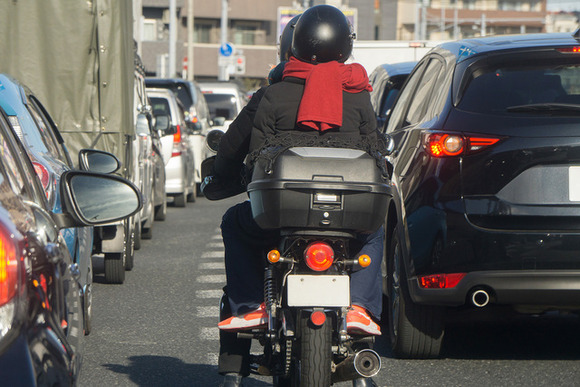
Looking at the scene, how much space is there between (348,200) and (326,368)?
59 cm

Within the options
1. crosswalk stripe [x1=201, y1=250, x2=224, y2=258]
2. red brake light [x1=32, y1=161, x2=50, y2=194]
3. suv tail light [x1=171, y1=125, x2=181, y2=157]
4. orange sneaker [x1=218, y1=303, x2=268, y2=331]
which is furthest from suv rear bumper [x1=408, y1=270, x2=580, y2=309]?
suv tail light [x1=171, y1=125, x2=181, y2=157]

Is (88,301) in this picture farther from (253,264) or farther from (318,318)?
(318,318)

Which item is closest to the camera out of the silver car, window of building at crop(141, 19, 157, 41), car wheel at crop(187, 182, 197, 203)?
the silver car

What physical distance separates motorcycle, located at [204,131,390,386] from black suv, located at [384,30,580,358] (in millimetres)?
1732

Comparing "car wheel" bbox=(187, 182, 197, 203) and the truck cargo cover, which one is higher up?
the truck cargo cover

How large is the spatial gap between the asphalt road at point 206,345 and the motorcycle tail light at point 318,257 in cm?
199

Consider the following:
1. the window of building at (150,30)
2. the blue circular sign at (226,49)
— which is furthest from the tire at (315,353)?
the window of building at (150,30)

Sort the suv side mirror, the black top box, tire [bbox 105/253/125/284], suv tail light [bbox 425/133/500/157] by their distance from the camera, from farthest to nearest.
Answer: the suv side mirror < tire [bbox 105/253/125/284] < suv tail light [bbox 425/133/500/157] < the black top box

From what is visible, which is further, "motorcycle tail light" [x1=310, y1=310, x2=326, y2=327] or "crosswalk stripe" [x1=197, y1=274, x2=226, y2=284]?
"crosswalk stripe" [x1=197, y1=274, x2=226, y2=284]

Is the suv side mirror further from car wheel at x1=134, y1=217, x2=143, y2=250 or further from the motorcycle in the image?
the motorcycle

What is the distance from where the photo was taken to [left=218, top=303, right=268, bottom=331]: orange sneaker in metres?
4.55

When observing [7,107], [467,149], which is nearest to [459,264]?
[467,149]

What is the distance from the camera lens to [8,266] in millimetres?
2648

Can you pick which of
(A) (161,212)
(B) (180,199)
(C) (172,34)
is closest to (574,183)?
(A) (161,212)
